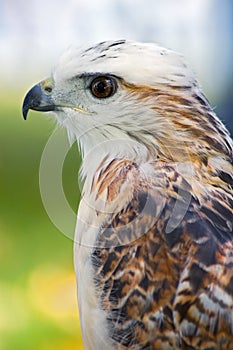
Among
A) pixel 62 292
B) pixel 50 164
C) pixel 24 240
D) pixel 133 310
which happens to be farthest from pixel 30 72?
pixel 133 310

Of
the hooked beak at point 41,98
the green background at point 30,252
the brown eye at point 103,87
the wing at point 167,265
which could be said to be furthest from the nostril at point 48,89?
the green background at point 30,252

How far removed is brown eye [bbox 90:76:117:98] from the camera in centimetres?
208

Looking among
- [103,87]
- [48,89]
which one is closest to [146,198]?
[103,87]

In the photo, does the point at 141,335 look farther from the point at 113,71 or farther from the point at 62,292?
the point at 62,292

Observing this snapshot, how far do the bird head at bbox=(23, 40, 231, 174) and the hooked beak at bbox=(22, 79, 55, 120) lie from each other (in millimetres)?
38

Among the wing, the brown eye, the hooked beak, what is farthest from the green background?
the wing

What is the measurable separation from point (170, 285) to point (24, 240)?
8.24ft

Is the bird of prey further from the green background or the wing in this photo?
the green background

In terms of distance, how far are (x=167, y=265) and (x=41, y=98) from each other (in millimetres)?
580

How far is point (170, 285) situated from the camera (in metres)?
1.89

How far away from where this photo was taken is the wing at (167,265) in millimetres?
1855

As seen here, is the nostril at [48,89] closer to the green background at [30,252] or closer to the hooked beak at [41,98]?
the hooked beak at [41,98]

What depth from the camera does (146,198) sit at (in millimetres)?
A: 1989

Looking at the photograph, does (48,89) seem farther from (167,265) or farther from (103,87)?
(167,265)
